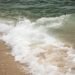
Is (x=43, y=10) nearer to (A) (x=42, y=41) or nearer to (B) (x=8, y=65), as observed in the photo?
(A) (x=42, y=41)

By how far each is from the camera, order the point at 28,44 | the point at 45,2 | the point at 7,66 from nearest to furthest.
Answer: the point at 7,66 → the point at 28,44 → the point at 45,2

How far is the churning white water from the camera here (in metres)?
4.76

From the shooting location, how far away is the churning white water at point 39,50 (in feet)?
15.6

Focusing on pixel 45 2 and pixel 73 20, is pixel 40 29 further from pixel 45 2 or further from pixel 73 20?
pixel 45 2

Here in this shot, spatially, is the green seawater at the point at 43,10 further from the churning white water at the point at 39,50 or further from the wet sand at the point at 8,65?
the wet sand at the point at 8,65

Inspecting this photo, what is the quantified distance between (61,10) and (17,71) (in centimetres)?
596

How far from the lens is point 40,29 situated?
282 inches

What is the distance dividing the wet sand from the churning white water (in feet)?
0.40

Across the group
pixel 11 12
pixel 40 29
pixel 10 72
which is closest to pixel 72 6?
pixel 11 12

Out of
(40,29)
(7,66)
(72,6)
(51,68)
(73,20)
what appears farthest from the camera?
(72,6)

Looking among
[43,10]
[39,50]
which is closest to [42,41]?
[39,50]

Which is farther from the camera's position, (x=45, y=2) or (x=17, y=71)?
(x=45, y=2)

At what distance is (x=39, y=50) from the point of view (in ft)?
17.9

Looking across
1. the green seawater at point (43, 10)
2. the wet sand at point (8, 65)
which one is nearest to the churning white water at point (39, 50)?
the wet sand at point (8, 65)
